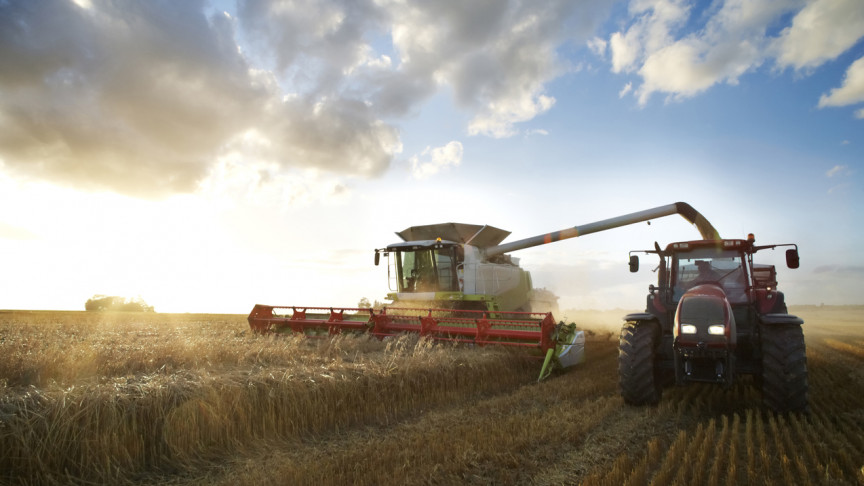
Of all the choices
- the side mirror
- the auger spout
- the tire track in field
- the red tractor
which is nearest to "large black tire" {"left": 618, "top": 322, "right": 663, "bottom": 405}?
the red tractor

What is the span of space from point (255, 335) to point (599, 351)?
7.15 m

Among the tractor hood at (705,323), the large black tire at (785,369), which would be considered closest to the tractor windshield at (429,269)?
the tractor hood at (705,323)

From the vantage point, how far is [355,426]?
499 cm

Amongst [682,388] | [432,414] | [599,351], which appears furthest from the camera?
[599,351]

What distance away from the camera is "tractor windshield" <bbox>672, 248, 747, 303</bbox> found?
6339 mm

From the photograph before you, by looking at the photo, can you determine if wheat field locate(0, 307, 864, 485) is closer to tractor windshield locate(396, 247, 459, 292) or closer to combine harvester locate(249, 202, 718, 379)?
combine harvester locate(249, 202, 718, 379)

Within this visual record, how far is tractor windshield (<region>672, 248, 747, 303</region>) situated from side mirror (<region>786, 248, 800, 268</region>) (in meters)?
0.51

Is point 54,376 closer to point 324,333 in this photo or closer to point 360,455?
point 360,455

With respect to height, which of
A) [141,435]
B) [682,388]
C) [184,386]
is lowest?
[682,388]

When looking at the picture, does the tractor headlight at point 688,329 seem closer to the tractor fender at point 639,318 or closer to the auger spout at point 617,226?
the tractor fender at point 639,318

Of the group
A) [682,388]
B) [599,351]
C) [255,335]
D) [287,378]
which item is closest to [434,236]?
[599,351]

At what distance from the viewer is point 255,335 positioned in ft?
28.2

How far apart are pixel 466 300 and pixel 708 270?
20.8ft

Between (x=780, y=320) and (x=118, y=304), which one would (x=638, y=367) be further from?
(x=118, y=304)
